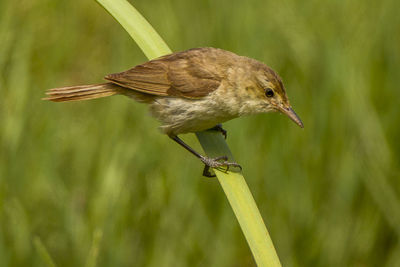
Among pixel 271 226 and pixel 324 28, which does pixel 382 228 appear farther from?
pixel 324 28

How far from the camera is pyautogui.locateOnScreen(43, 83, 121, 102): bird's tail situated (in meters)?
3.20

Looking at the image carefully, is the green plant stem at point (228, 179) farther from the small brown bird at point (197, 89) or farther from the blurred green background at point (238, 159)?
the blurred green background at point (238, 159)

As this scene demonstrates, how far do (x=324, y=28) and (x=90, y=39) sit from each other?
2.49 metres

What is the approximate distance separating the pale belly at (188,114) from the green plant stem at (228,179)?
0.12 m

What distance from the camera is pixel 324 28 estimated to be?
458 centimetres

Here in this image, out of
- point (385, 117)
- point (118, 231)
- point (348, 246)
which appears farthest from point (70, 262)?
point (385, 117)

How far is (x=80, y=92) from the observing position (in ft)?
10.9

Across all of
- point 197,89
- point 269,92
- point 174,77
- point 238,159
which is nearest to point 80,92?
point 174,77

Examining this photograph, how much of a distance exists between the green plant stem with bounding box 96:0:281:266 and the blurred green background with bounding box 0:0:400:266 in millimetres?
822

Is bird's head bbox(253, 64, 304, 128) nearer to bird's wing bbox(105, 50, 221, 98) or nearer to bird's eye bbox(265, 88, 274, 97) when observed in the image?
bird's eye bbox(265, 88, 274, 97)

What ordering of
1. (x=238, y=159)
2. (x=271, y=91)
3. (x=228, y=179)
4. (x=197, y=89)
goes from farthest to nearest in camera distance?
(x=238, y=159)
(x=197, y=89)
(x=271, y=91)
(x=228, y=179)

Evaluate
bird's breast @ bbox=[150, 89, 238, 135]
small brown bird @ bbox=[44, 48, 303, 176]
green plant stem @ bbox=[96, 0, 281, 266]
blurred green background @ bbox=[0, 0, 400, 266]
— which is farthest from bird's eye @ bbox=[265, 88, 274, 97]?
blurred green background @ bbox=[0, 0, 400, 266]

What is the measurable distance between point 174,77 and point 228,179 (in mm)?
978

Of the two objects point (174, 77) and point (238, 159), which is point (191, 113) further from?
point (238, 159)
